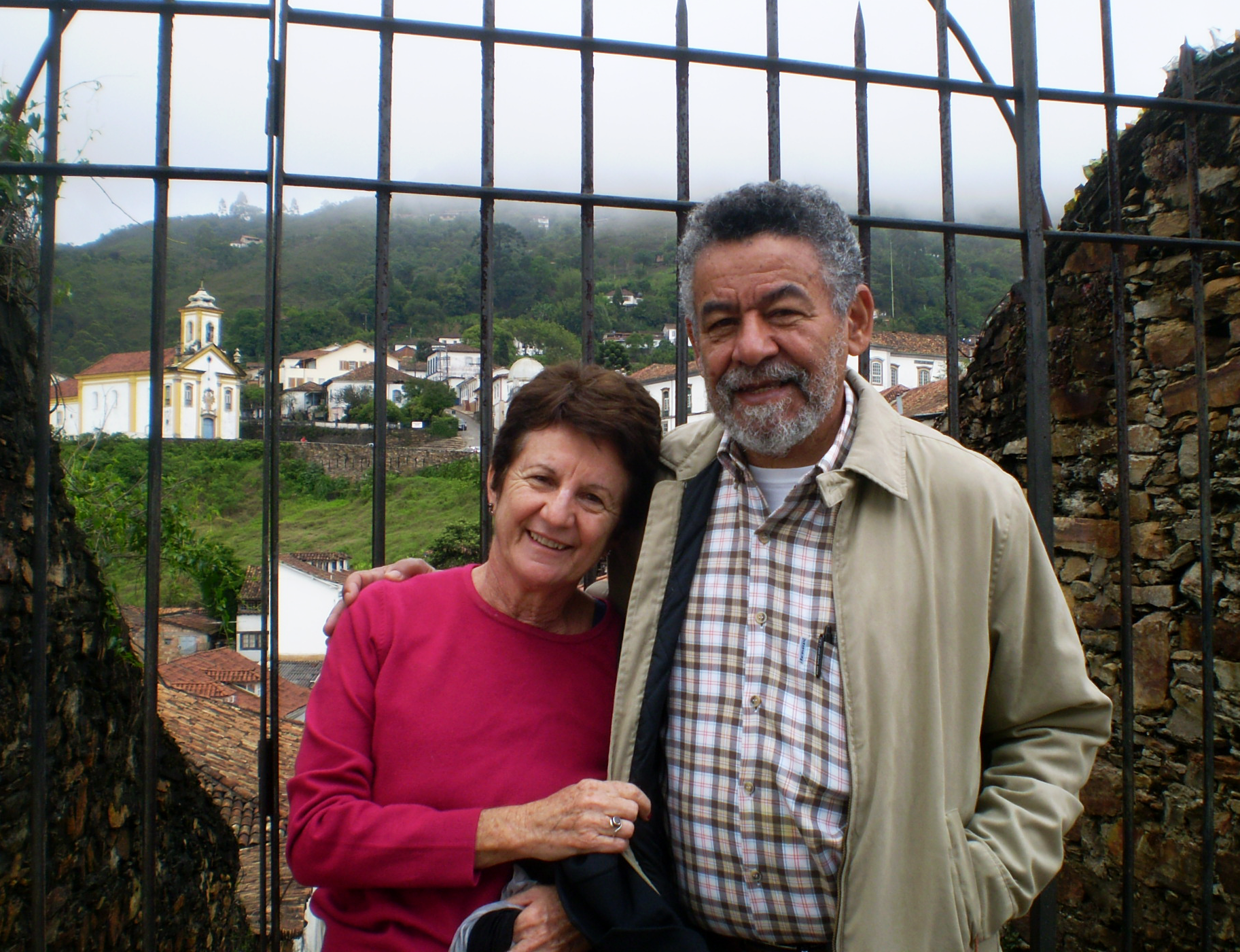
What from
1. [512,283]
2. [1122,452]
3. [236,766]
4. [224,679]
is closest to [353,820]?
[1122,452]

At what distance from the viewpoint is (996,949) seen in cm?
153

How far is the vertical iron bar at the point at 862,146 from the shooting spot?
6.44ft

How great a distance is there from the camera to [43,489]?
157 centimetres

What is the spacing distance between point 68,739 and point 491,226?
3538 millimetres

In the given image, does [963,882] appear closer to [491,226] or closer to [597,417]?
[597,417]

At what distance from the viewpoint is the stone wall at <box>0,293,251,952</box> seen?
296 cm

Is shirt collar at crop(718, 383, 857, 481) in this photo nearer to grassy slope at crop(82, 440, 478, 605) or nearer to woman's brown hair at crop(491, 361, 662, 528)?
woman's brown hair at crop(491, 361, 662, 528)

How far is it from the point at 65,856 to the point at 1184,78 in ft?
17.0

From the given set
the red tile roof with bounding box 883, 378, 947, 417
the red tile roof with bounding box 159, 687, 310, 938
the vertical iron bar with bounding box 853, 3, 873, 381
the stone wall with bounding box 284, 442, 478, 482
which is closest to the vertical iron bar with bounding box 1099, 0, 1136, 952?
the vertical iron bar with bounding box 853, 3, 873, 381

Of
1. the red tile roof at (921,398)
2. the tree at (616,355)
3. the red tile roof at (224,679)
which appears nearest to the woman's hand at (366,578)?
the tree at (616,355)

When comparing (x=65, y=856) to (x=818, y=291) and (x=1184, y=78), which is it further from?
(x=1184, y=78)

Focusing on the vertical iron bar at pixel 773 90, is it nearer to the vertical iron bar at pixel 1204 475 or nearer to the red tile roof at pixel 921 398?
the vertical iron bar at pixel 1204 475

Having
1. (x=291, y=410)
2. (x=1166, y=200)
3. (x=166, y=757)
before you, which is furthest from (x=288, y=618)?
(x=1166, y=200)

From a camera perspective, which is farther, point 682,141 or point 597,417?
point 682,141
